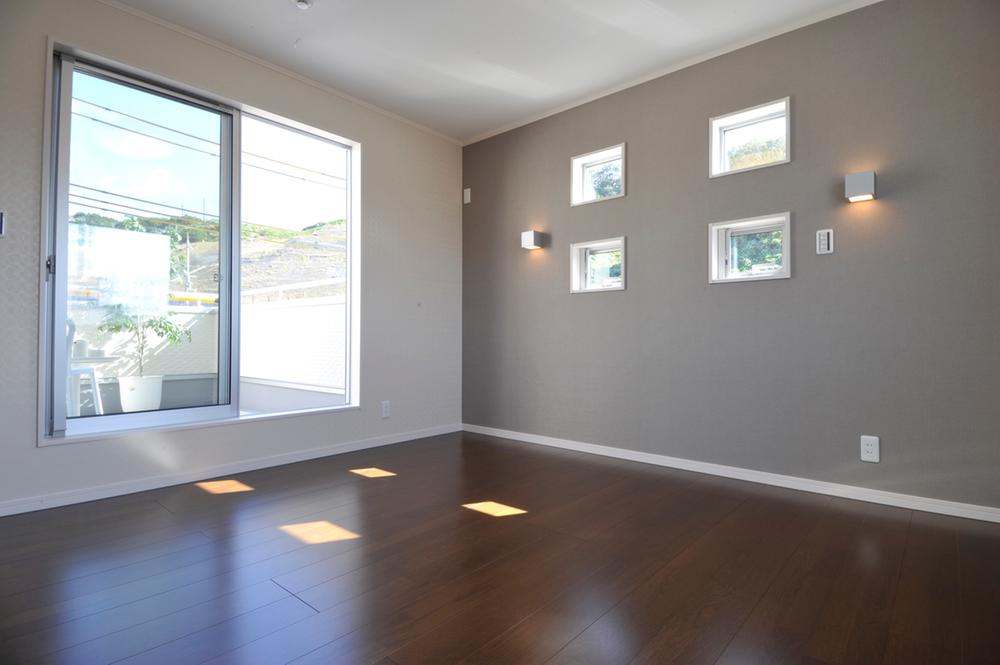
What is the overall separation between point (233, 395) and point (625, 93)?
374 cm

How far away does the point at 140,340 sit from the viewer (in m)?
3.24

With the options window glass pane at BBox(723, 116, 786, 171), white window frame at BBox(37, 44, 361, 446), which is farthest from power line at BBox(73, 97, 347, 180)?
window glass pane at BBox(723, 116, 786, 171)

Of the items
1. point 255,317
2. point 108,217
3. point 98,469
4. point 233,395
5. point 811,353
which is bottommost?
point 98,469

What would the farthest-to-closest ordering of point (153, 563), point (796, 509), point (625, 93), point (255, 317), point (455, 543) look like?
point (255, 317)
point (625, 93)
point (796, 509)
point (455, 543)
point (153, 563)

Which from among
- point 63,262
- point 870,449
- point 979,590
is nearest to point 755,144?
point 870,449

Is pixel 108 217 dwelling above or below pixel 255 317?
above

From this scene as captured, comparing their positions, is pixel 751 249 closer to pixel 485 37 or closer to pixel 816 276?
pixel 816 276

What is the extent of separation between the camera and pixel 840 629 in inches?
64.4

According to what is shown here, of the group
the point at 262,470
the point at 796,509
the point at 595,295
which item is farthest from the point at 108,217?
the point at 796,509

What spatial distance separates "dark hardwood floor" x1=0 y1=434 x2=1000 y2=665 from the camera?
5.05 feet

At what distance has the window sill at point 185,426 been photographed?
280 cm

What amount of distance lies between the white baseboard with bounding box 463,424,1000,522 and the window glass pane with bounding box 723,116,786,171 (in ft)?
6.72

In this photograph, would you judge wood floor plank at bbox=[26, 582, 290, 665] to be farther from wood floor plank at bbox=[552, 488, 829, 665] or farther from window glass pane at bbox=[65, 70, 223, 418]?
window glass pane at bbox=[65, 70, 223, 418]

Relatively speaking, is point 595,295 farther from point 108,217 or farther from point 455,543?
point 108,217
